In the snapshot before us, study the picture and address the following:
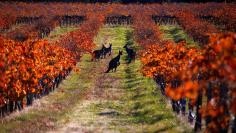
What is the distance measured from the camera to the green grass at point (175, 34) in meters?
59.4

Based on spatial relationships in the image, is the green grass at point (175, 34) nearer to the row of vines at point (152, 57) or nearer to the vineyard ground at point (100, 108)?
the row of vines at point (152, 57)

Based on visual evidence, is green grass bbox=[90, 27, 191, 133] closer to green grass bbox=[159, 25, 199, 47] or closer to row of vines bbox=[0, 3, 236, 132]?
row of vines bbox=[0, 3, 236, 132]

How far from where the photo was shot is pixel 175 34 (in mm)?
65938

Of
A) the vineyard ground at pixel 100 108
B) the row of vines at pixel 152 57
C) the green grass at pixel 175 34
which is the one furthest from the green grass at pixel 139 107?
the green grass at pixel 175 34

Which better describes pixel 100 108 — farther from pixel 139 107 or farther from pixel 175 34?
pixel 175 34

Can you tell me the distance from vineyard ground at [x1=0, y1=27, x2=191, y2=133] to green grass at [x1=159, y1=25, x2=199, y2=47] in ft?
62.7

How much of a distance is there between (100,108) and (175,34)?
39098 millimetres

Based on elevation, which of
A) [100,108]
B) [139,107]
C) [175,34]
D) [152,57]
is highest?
[152,57]

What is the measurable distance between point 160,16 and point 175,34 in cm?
1527

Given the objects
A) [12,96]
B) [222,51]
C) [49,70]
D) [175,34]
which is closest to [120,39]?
[175,34]

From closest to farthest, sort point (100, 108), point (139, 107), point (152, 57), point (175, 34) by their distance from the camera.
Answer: point (139, 107) → point (100, 108) → point (152, 57) → point (175, 34)

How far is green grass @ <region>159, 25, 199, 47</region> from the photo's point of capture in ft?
195

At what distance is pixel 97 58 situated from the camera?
153ft

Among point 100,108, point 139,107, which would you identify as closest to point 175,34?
point 139,107
